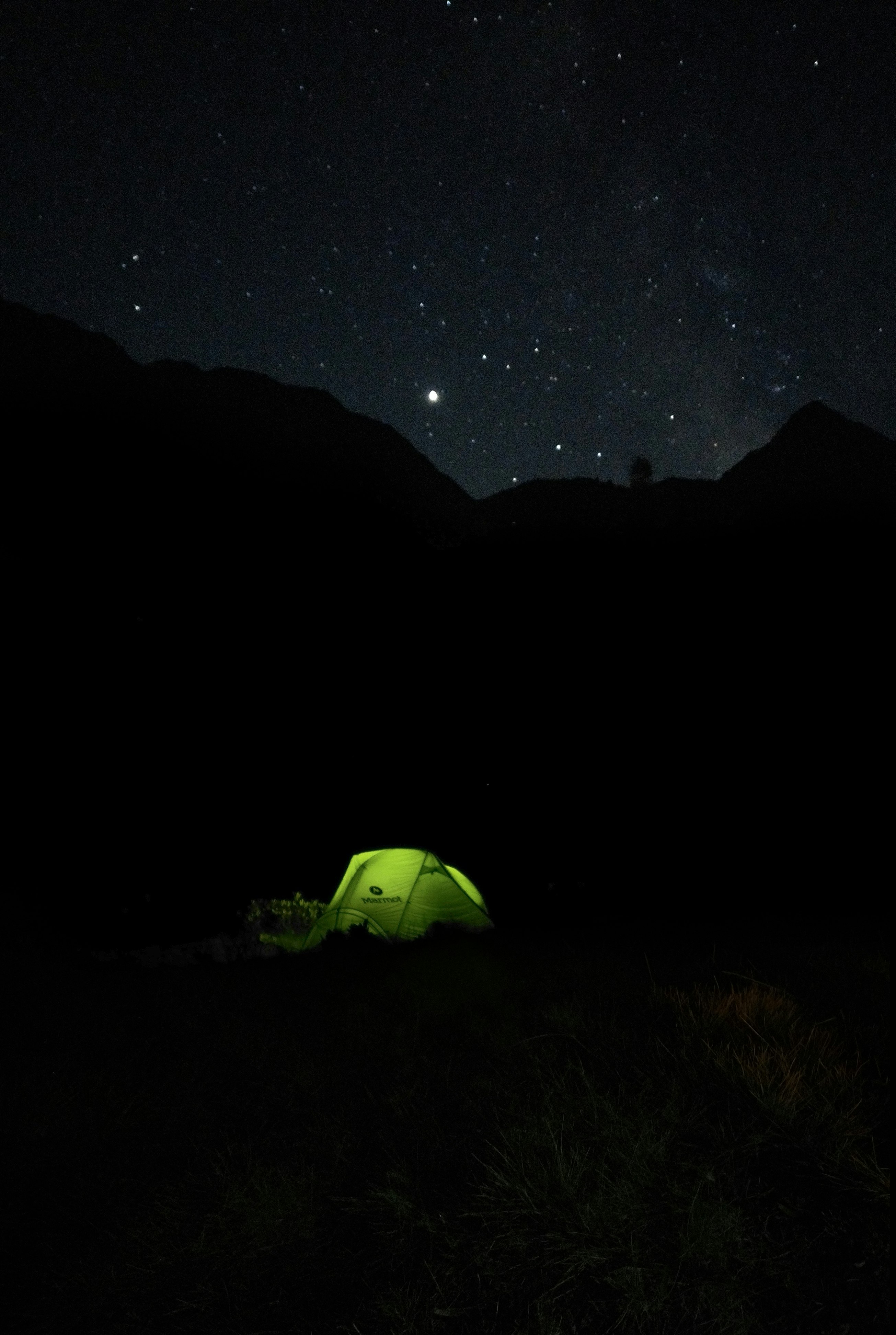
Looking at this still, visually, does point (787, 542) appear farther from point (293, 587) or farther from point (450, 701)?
point (293, 587)

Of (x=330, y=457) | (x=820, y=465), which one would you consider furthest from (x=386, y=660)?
(x=820, y=465)

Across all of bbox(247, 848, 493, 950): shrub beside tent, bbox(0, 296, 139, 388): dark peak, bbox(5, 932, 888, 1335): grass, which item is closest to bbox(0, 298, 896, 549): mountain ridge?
bbox(0, 296, 139, 388): dark peak

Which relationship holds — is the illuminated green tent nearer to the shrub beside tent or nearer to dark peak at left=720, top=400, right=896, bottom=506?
the shrub beside tent

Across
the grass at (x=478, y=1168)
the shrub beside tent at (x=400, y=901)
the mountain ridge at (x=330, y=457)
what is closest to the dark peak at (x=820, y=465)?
the mountain ridge at (x=330, y=457)

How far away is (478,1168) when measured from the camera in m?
2.66

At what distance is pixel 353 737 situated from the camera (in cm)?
2981

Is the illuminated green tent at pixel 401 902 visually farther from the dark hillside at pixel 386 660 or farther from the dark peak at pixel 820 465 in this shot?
the dark peak at pixel 820 465

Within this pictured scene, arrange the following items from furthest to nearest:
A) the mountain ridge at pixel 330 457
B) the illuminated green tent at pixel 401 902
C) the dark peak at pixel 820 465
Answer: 1. the dark peak at pixel 820 465
2. the mountain ridge at pixel 330 457
3. the illuminated green tent at pixel 401 902

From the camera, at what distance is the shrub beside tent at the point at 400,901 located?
8.60 meters

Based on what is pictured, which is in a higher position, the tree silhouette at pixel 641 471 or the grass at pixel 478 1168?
the tree silhouette at pixel 641 471

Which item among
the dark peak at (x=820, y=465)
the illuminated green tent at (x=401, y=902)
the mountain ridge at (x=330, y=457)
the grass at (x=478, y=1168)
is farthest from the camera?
the dark peak at (x=820, y=465)

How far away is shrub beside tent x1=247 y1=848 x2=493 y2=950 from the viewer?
8.60 metres

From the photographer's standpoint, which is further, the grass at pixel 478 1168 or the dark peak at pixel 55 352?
the dark peak at pixel 55 352

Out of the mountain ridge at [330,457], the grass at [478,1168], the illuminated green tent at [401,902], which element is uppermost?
the mountain ridge at [330,457]
